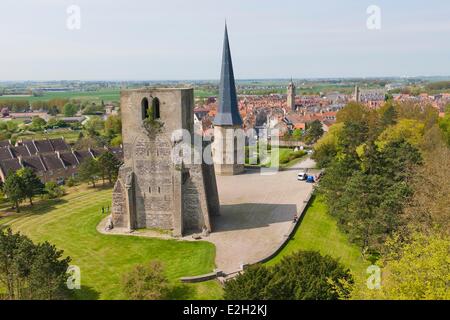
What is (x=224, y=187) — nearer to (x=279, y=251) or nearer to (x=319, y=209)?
(x=319, y=209)

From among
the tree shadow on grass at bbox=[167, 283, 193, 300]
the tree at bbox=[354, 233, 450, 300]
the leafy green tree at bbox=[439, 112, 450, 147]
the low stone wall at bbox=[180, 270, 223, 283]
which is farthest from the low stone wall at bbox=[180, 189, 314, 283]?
the leafy green tree at bbox=[439, 112, 450, 147]

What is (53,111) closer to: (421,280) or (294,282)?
(294,282)

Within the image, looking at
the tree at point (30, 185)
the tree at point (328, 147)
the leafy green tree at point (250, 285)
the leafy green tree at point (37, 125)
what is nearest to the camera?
the leafy green tree at point (250, 285)

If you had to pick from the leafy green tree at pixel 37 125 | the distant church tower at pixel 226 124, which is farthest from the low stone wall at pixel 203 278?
the leafy green tree at pixel 37 125

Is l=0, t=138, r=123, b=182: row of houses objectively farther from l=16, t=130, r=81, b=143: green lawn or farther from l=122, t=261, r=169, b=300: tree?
l=16, t=130, r=81, b=143: green lawn

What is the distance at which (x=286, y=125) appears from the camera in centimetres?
9219

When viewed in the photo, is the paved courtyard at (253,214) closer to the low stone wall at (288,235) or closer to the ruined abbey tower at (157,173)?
the low stone wall at (288,235)

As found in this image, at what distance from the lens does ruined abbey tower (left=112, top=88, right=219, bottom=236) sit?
30.7 metres

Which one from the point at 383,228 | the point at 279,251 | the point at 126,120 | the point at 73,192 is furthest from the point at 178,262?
the point at 73,192

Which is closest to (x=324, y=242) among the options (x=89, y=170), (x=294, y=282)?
(x=294, y=282)

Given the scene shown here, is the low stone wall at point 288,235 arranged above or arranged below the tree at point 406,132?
below

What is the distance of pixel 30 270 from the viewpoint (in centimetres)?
2028

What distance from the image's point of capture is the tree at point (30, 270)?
19.6 metres

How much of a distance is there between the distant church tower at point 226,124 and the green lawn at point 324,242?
17079 millimetres
